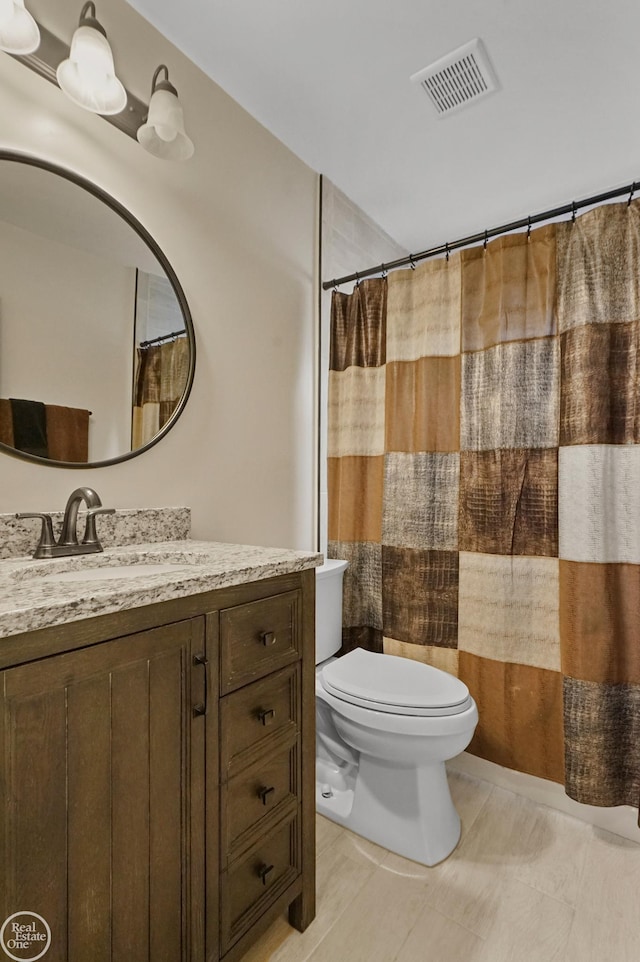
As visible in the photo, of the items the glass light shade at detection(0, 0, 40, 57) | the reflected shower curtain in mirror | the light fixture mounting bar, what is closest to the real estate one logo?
the reflected shower curtain in mirror

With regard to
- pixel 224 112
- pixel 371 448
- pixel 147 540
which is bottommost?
pixel 147 540

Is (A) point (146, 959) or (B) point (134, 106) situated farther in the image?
(B) point (134, 106)

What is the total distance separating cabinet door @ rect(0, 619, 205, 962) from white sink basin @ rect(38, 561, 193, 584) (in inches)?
10.2

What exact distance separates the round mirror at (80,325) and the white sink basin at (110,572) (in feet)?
0.94

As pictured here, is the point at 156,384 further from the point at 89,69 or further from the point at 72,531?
the point at 89,69

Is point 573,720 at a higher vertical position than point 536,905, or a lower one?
higher

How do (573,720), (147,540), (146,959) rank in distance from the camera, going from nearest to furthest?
(146,959), (147,540), (573,720)

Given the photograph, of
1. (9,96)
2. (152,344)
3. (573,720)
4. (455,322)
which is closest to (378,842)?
(573,720)

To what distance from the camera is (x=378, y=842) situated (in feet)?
4.77

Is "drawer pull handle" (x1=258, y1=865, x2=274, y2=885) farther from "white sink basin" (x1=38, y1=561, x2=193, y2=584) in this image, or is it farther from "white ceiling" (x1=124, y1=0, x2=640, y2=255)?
"white ceiling" (x1=124, y1=0, x2=640, y2=255)

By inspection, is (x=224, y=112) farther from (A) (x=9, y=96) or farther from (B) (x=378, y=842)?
(B) (x=378, y=842)

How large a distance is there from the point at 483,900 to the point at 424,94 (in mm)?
2480

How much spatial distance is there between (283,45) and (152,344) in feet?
3.34

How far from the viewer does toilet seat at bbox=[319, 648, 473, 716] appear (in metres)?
1.36
